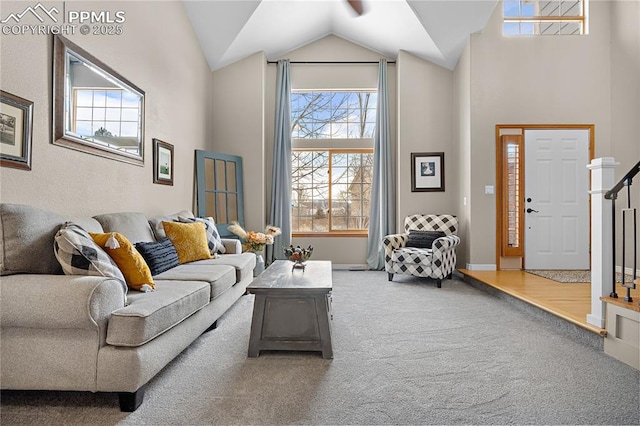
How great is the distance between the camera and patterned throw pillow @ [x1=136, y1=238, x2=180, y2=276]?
3020 mm

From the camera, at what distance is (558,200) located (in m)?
5.26

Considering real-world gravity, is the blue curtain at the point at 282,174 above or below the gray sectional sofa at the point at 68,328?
above

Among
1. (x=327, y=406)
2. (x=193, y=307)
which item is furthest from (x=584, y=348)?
(x=193, y=307)

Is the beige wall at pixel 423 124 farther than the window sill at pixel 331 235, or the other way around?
the window sill at pixel 331 235

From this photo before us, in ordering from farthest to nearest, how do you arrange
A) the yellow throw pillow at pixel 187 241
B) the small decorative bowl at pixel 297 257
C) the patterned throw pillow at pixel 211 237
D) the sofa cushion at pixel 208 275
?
the patterned throw pillow at pixel 211 237 → the yellow throw pillow at pixel 187 241 → the small decorative bowl at pixel 297 257 → the sofa cushion at pixel 208 275

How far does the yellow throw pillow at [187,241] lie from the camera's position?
12.0 feet

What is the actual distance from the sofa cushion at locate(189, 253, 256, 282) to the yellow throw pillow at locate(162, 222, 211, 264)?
81mm

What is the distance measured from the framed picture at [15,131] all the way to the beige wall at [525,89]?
4806mm

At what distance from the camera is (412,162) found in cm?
608

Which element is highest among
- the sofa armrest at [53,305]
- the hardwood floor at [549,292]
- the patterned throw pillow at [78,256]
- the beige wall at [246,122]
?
the beige wall at [246,122]

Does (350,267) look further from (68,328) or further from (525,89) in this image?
(68,328)

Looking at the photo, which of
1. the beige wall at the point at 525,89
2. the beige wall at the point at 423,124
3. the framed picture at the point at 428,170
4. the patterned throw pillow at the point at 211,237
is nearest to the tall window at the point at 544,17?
the beige wall at the point at 525,89

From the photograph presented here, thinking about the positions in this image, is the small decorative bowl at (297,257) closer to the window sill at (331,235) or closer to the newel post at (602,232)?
the newel post at (602,232)

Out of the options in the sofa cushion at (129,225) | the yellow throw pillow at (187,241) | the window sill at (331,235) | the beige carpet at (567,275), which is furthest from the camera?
the window sill at (331,235)
